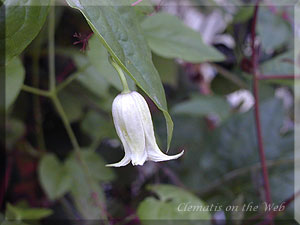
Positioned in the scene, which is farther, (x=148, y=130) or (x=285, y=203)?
(x=285, y=203)

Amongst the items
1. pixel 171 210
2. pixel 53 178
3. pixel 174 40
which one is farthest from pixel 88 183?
pixel 174 40

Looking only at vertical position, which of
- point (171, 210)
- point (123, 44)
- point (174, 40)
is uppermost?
point (123, 44)

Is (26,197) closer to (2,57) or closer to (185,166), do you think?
(185,166)

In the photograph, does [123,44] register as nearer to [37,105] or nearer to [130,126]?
[130,126]

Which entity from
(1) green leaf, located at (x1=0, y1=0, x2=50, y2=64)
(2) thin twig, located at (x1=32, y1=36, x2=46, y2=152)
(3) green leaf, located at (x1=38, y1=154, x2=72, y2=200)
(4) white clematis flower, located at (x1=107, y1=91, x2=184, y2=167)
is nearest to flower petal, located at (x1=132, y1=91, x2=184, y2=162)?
(4) white clematis flower, located at (x1=107, y1=91, x2=184, y2=167)

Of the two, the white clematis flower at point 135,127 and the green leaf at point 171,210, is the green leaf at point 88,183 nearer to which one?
the green leaf at point 171,210

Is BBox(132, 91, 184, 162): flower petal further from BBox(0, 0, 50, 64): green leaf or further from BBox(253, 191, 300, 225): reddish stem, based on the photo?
BBox(253, 191, 300, 225): reddish stem
